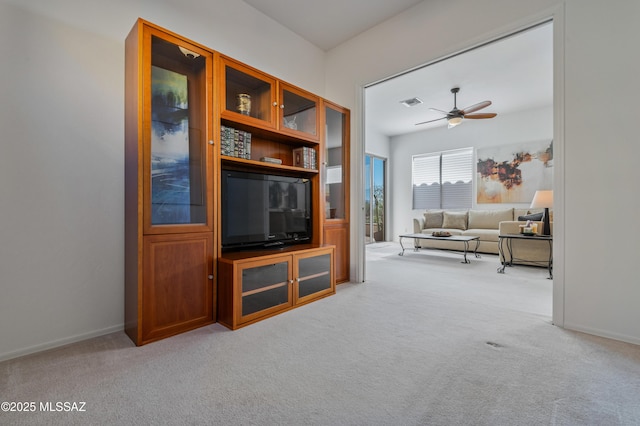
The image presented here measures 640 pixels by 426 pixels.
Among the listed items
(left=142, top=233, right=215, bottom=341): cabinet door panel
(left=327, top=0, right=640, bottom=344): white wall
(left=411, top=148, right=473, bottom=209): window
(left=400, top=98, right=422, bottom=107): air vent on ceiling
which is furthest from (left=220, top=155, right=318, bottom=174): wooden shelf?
(left=411, top=148, right=473, bottom=209): window

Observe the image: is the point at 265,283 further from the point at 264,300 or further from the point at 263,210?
the point at 263,210

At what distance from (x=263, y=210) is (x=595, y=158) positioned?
265 cm

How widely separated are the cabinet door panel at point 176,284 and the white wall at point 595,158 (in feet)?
8.98

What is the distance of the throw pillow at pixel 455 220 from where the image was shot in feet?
20.5

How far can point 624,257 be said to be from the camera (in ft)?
6.22

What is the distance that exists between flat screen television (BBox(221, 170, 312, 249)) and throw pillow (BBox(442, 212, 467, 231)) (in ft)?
14.6

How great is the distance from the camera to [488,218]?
5949 millimetres

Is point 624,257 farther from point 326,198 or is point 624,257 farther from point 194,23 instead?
point 194,23

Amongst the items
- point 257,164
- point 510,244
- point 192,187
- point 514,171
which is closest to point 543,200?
point 510,244

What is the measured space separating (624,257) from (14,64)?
416cm

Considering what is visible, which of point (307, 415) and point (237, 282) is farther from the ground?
point (237, 282)

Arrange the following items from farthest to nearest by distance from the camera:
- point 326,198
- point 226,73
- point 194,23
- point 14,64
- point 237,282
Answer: point 326,198 < point 194,23 < point 226,73 < point 237,282 < point 14,64

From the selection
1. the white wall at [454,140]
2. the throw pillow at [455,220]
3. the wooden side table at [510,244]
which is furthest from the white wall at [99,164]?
the white wall at [454,140]

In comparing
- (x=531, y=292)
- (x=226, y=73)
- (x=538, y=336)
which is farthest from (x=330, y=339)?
(x=531, y=292)
